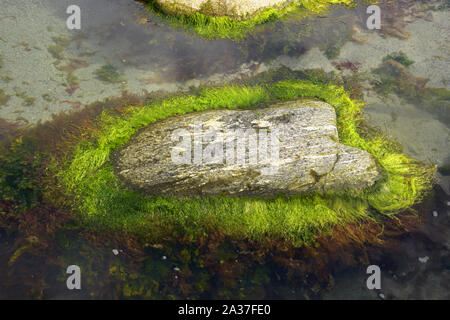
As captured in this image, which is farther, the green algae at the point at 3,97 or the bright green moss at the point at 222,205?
the green algae at the point at 3,97

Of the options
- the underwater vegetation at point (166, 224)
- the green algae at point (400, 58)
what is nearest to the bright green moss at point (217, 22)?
the green algae at point (400, 58)

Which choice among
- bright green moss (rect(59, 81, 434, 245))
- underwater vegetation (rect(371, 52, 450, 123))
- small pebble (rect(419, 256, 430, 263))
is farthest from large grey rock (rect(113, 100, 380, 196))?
underwater vegetation (rect(371, 52, 450, 123))

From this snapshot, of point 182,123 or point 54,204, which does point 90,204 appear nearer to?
point 54,204

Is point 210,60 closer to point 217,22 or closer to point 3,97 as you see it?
point 217,22

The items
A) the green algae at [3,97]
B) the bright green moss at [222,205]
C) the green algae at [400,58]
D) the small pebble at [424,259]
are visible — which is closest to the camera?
the small pebble at [424,259]

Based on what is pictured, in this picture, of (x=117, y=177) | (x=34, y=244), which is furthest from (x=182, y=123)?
(x=34, y=244)

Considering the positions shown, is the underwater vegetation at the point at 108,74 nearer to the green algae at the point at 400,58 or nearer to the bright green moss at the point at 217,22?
the bright green moss at the point at 217,22
